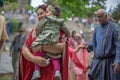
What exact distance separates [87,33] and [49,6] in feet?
99.4

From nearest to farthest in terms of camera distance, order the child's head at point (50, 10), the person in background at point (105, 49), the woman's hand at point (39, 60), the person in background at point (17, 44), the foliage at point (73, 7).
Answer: the woman's hand at point (39, 60), the child's head at point (50, 10), the person in background at point (105, 49), the person in background at point (17, 44), the foliage at point (73, 7)

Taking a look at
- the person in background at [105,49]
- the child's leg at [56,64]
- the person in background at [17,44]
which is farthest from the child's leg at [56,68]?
the person in background at [17,44]

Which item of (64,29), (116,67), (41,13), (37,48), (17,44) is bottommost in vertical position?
(17,44)

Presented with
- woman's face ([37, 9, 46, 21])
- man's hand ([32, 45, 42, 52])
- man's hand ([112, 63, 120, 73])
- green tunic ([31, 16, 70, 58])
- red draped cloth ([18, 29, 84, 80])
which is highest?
woman's face ([37, 9, 46, 21])

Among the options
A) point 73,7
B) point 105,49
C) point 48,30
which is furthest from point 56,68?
point 73,7

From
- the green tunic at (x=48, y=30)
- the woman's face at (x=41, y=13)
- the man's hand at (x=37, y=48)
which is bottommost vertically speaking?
the man's hand at (x=37, y=48)

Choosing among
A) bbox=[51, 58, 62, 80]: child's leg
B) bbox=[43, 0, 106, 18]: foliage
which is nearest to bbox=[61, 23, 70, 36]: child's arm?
bbox=[51, 58, 62, 80]: child's leg

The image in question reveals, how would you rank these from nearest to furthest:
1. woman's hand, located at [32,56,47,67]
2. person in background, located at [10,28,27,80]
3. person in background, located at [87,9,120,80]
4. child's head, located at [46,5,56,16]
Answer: woman's hand, located at [32,56,47,67] < child's head, located at [46,5,56,16] < person in background, located at [87,9,120,80] < person in background, located at [10,28,27,80]

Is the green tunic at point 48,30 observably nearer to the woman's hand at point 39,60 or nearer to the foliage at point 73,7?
the woman's hand at point 39,60

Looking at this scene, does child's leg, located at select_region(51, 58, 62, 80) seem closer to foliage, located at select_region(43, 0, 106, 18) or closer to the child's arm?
the child's arm

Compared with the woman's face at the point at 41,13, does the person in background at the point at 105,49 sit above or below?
below

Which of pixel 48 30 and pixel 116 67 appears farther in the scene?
pixel 116 67

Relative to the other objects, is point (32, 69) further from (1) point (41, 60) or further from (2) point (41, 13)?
(2) point (41, 13)

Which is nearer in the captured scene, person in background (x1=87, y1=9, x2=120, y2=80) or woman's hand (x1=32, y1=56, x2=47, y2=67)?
woman's hand (x1=32, y1=56, x2=47, y2=67)
